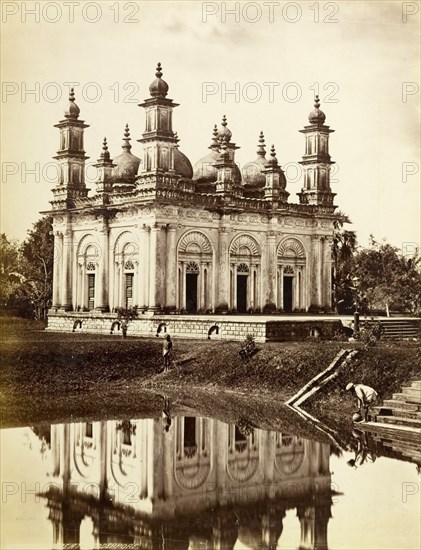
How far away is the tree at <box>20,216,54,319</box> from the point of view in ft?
144

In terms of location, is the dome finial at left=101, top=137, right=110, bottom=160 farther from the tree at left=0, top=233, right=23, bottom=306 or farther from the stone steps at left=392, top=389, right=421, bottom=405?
the stone steps at left=392, top=389, right=421, bottom=405

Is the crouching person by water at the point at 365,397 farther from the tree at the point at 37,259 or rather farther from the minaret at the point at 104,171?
the tree at the point at 37,259

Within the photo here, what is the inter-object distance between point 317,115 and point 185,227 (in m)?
9.10

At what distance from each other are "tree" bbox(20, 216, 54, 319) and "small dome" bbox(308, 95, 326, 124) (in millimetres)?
14179

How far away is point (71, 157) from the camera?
3709cm

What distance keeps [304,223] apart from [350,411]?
714 inches

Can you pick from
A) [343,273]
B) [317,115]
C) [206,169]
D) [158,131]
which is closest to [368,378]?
[158,131]


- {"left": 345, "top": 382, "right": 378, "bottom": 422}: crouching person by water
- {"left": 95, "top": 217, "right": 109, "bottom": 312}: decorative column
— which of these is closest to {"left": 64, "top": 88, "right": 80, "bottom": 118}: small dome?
{"left": 95, "top": 217, "right": 109, "bottom": 312}: decorative column

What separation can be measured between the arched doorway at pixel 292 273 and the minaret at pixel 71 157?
8.76 m

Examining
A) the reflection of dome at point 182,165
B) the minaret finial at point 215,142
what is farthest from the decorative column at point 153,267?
the minaret finial at point 215,142

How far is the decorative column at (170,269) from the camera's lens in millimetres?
32250

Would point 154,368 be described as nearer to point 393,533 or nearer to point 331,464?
point 331,464

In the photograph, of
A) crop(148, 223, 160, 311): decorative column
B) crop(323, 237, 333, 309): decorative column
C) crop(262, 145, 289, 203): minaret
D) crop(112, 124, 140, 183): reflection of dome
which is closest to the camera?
crop(148, 223, 160, 311): decorative column

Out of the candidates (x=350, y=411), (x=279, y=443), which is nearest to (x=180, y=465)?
(x=279, y=443)
